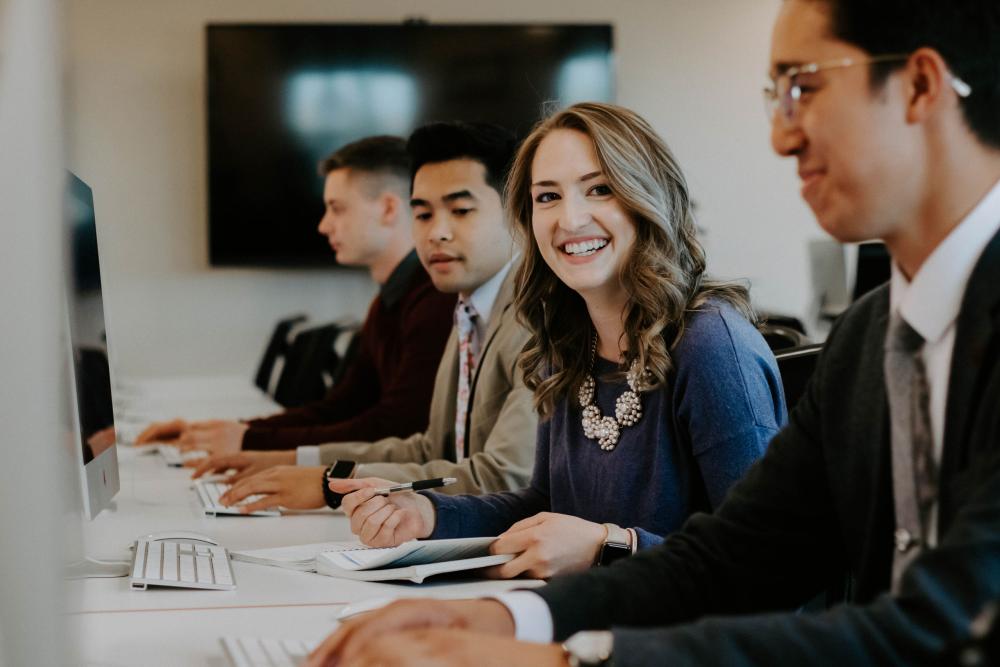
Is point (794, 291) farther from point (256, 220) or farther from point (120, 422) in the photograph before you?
point (120, 422)

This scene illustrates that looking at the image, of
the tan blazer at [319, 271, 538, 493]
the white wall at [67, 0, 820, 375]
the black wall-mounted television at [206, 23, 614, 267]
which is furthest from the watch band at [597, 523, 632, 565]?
the white wall at [67, 0, 820, 375]

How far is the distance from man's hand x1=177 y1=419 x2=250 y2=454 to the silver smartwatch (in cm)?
187

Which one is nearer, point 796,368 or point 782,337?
point 796,368

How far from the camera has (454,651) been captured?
939 mm

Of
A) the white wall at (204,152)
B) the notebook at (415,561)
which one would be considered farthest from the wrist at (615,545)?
the white wall at (204,152)

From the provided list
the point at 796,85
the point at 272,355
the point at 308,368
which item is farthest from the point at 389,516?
the point at 272,355

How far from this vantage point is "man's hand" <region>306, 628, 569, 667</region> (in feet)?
3.07

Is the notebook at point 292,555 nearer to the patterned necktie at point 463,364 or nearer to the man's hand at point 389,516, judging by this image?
the man's hand at point 389,516

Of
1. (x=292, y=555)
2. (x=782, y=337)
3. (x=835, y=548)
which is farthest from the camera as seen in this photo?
(x=782, y=337)

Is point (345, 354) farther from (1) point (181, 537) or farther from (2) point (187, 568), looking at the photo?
(2) point (187, 568)

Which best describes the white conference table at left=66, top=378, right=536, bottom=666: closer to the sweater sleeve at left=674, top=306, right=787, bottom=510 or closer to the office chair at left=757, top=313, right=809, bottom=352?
the sweater sleeve at left=674, top=306, right=787, bottom=510

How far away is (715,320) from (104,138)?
4.82 metres

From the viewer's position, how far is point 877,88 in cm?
96

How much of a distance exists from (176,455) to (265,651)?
5.81 feet
